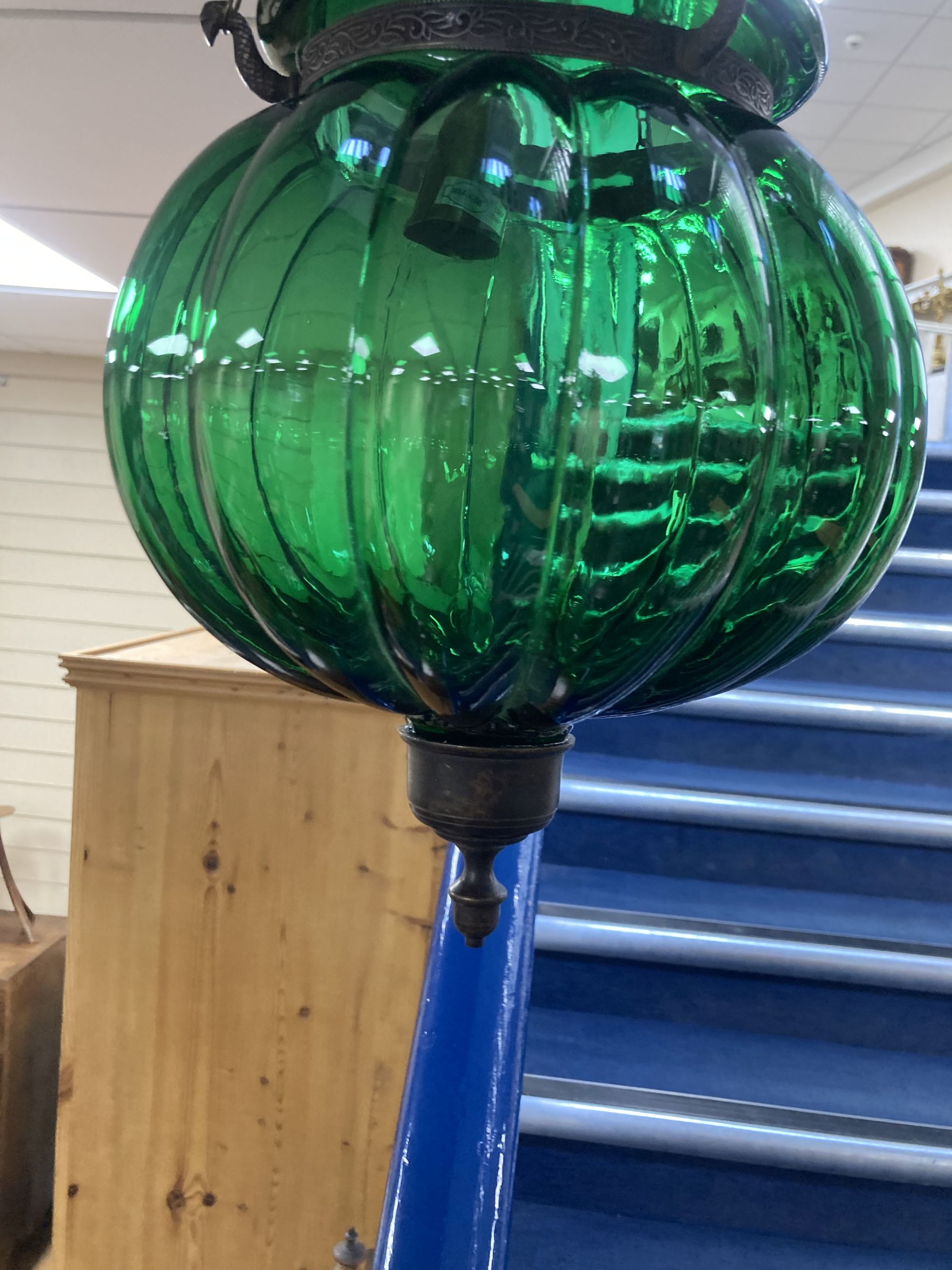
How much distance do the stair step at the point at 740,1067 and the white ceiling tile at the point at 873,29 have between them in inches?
129

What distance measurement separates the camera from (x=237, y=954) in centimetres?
154

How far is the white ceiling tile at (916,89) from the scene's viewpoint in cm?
376

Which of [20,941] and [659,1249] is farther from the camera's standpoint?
[20,941]

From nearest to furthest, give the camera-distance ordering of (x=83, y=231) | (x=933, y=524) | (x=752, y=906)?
1. (x=752, y=906)
2. (x=933, y=524)
3. (x=83, y=231)

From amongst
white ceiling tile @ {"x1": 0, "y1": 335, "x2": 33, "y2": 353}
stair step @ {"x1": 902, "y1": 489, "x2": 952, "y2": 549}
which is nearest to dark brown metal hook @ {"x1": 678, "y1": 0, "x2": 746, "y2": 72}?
stair step @ {"x1": 902, "y1": 489, "x2": 952, "y2": 549}

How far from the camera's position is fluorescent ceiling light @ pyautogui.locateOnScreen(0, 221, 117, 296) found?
278 cm

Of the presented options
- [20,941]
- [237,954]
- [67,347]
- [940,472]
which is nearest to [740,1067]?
[237,954]

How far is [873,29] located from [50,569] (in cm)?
419

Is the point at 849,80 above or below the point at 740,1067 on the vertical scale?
above

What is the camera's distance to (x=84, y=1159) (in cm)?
161

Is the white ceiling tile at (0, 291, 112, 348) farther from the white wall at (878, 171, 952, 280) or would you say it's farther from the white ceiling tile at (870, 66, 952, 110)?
the white wall at (878, 171, 952, 280)

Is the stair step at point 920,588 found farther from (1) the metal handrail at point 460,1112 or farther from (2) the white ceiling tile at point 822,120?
(2) the white ceiling tile at point 822,120

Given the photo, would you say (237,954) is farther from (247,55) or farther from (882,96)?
(882,96)

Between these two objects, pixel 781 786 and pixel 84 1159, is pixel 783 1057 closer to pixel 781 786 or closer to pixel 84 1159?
pixel 781 786
